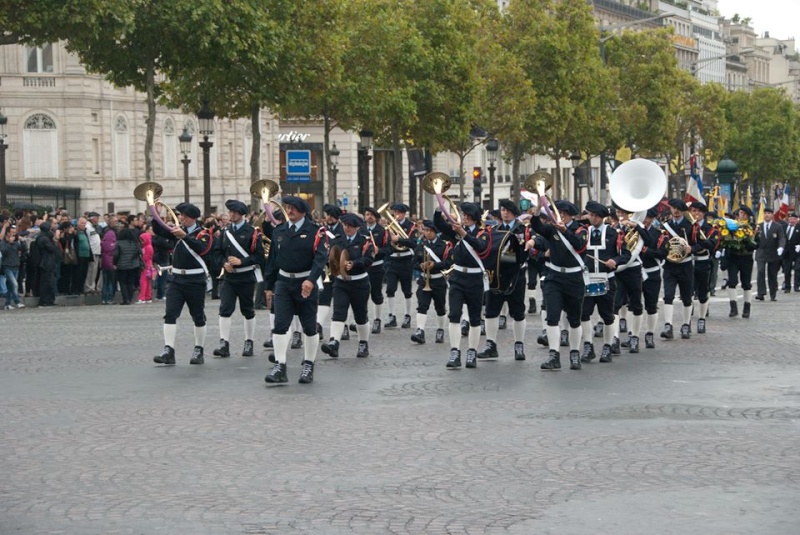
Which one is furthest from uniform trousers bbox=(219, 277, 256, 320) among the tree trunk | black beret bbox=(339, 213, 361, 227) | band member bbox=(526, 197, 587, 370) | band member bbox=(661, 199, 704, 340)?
the tree trunk

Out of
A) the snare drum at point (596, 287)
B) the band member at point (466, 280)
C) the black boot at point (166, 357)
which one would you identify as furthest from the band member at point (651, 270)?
the black boot at point (166, 357)

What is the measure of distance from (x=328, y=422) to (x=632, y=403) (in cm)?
308

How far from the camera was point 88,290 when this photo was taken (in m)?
33.1

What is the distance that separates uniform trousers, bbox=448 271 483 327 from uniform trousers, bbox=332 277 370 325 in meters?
1.53

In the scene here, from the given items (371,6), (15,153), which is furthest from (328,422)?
(15,153)

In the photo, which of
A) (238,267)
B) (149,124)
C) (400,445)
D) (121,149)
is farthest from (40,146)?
(400,445)

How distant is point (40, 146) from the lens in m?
56.4

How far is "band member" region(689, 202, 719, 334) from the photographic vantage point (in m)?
22.1

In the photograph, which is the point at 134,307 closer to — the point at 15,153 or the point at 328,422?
the point at 328,422

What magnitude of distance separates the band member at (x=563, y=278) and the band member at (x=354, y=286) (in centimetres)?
237

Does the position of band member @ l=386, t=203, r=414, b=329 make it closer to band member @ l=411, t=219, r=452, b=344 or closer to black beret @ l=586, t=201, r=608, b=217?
band member @ l=411, t=219, r=452, b=344

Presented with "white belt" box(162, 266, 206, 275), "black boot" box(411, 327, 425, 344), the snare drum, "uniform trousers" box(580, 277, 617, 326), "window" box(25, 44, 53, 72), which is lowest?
"black boot" box(411, 327, 425, 344)

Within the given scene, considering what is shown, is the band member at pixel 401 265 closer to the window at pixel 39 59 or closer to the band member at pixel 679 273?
the band member at pixel 679 273

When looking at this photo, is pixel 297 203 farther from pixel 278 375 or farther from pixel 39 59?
pixel 39 59
